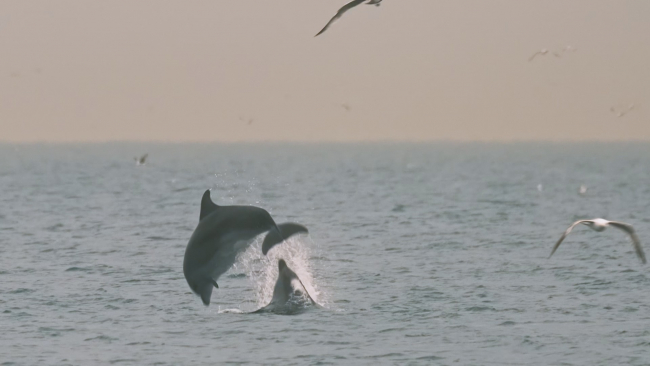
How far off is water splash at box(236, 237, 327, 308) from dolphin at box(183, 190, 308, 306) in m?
5.75

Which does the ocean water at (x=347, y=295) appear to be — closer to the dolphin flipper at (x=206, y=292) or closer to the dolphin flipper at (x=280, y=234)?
the dolphin flipper at (x=206, y=292)

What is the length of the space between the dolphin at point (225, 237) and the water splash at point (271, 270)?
575 centimetres

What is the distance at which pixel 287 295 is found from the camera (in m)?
26.0

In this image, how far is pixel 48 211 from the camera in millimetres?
62812

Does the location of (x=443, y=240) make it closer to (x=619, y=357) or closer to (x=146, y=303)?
(x=146, y=303)

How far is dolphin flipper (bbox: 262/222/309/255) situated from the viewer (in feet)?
66.9

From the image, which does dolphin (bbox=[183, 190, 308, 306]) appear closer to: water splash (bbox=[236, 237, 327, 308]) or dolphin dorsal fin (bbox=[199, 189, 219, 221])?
dolphin dorsal fin (bbox=[199, 189, 219, 221])

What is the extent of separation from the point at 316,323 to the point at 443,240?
815 inches

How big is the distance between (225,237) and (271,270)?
15.3 metres

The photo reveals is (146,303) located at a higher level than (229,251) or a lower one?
lower

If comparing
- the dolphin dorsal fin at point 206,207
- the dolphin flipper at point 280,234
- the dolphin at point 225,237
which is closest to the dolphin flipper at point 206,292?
the dolphin at point 225,237

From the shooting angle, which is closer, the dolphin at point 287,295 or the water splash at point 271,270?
the dolphin at point 287,295

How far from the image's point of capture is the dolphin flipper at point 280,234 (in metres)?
20.4

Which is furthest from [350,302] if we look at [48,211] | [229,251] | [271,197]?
[271,197]
